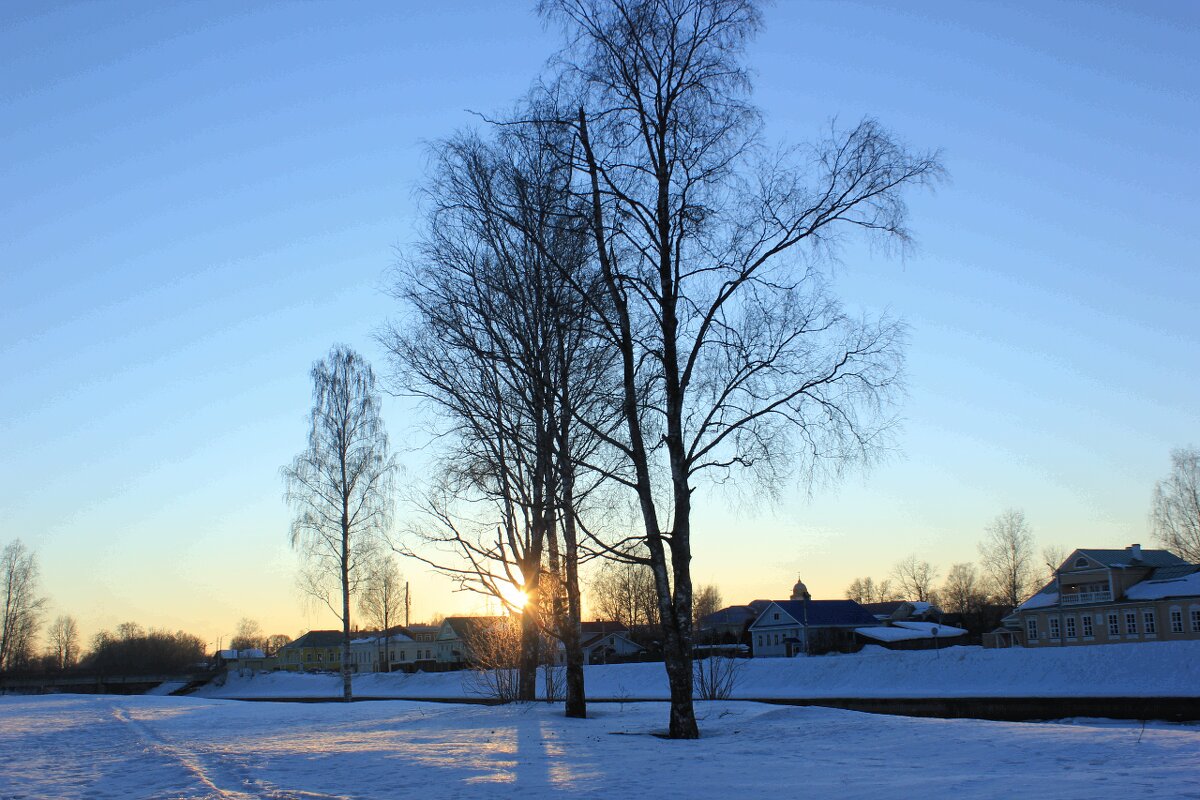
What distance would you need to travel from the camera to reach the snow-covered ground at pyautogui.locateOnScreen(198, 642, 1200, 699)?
35.8m

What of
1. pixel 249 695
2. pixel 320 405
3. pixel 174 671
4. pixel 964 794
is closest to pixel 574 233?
pixel 964 794

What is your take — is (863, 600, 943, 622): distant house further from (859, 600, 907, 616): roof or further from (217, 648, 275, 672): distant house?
(217, 648, 275, 672): distant house

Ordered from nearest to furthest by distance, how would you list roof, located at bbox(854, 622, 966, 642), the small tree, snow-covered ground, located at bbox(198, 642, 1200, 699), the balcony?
the small tree
snow-covered ground, located at bbox(198, 642, 1200, 699)
the balcony
roof, located at bbox(854, 622, 966, 642)

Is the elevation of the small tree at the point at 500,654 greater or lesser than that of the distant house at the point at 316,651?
greater

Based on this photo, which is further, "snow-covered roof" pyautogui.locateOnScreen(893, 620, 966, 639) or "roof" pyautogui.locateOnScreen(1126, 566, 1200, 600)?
"snow-covered roof" pyautogui.locateOnScreen(893, 620, 966, 639)

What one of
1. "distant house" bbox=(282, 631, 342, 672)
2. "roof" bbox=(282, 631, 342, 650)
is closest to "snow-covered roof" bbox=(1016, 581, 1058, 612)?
"distant house" bbox=(282, 631, 342, 672)

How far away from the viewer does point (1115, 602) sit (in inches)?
2170

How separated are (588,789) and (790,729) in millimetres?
6780

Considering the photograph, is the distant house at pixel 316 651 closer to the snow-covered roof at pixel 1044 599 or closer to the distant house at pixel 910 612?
the distant house at pixel 910 612

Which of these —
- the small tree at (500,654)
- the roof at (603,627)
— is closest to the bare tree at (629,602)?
the roof at (603,627)

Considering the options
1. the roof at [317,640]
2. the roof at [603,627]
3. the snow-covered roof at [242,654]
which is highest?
the roof at [603,627]

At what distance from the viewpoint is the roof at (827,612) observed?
79.4m

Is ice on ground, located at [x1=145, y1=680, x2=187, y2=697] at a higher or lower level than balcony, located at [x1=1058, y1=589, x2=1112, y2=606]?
lower

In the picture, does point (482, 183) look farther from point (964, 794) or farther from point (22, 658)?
point (22, 658)
